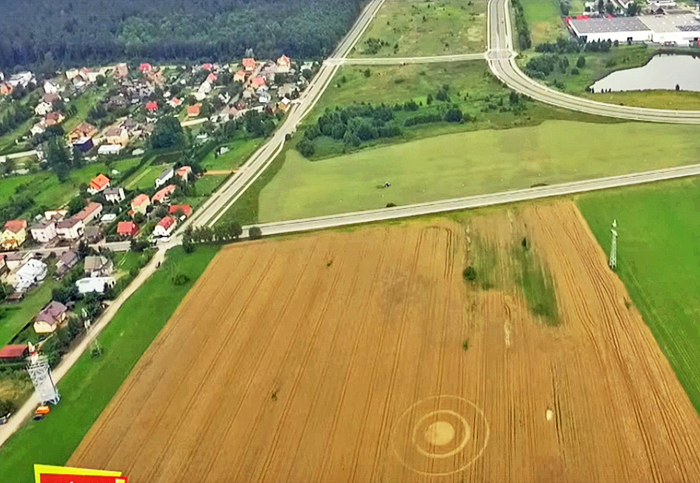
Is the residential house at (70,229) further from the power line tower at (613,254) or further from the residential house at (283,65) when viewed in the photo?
the residential house at (283,65)

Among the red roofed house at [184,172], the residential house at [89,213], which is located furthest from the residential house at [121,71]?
the residential house at [89,213]

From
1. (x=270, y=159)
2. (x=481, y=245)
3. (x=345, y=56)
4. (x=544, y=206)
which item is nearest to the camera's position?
(x=481, y=245)

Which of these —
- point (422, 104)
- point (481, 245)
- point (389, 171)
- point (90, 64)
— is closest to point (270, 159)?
point (389, 171)

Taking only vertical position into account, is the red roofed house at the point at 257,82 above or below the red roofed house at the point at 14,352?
above

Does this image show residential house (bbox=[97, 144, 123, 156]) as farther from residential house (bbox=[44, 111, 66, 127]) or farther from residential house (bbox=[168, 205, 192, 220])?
residential house (bbox=[168, 205, 192, 220])

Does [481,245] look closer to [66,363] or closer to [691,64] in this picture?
[66,363]
